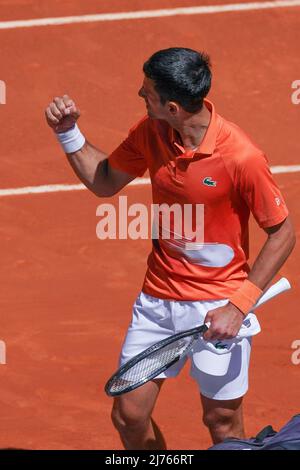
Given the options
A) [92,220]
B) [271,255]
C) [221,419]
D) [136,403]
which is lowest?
[92,220]

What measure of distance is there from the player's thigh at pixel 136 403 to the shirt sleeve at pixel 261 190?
1.20 metres

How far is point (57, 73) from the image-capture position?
12148mm

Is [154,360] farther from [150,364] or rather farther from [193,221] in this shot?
[193,221]

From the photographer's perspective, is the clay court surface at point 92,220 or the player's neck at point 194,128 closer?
the player's neck at point 194,128

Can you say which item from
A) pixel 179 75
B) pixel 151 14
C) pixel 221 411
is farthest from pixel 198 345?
pixel 151 14

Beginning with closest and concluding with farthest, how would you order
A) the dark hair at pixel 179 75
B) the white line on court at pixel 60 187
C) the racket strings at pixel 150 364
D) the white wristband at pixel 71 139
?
the dark hair at pixel 179 75, the racket strings at pixel 150 364, the white wristband at pixel 71 139, the white line on court at pixel 60 187

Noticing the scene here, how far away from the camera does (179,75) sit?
625 centimetres

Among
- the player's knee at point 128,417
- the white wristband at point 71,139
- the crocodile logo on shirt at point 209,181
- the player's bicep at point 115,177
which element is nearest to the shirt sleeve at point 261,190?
the crocodile logo on shirt at point 209,181

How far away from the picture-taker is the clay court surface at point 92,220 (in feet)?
27.5

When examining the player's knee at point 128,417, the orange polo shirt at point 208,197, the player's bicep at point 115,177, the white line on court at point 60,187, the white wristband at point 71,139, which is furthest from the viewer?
the white line on court at point 60,187

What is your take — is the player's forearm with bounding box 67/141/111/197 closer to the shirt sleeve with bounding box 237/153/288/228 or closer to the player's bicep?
the player's bicep

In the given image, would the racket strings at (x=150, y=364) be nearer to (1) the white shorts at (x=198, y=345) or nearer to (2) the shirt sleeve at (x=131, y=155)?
(1) the white shorts at (x=198, y=345)

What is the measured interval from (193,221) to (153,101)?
71 cm

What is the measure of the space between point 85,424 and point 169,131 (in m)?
2.55
